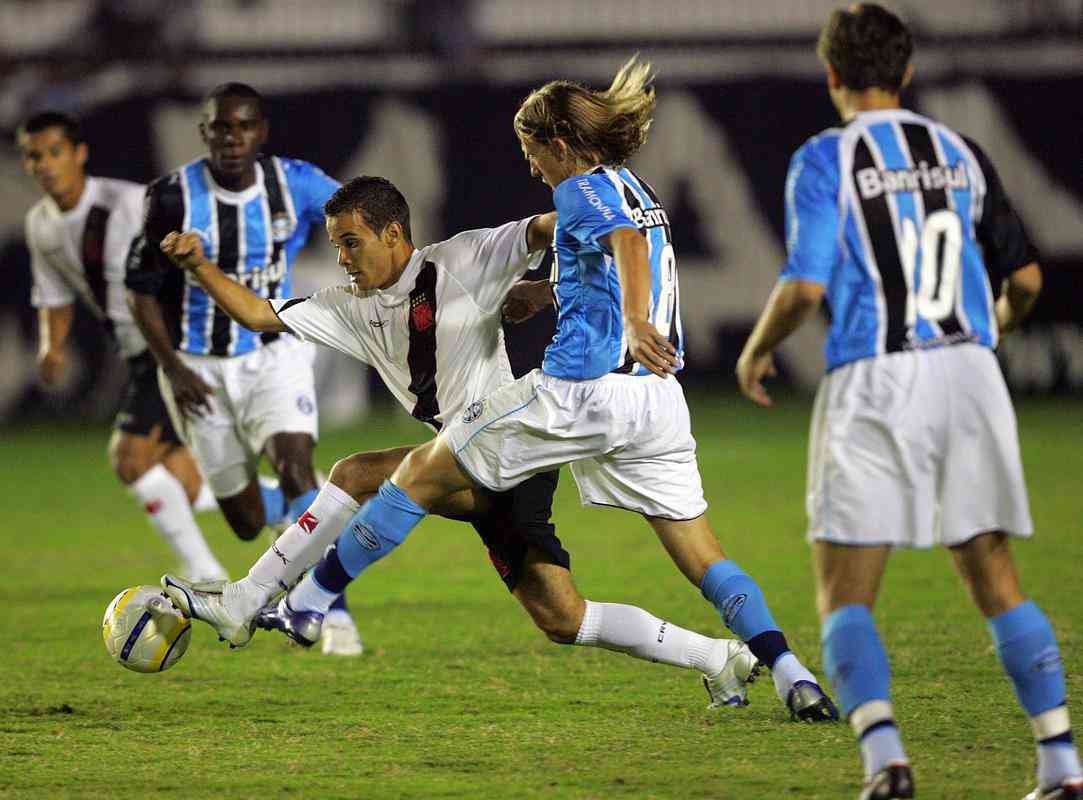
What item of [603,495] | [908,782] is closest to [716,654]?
[603,495]

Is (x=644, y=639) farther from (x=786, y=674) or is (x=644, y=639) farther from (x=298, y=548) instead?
(x=298, y=548)

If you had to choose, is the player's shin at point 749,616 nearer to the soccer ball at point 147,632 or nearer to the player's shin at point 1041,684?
the player's shin at point 1041,684

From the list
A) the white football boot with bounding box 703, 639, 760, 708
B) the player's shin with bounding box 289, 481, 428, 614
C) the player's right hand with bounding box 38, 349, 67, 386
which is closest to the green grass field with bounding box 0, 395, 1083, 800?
the white football boot with bounding box 703, 639, 760, 708

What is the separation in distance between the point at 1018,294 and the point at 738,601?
143cm

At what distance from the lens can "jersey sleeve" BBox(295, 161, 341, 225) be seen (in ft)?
23.9

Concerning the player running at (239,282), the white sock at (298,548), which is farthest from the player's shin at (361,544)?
the player running at (239,282)

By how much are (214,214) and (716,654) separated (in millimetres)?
3169

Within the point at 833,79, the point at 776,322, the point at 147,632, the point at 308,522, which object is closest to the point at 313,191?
the point at 308,522

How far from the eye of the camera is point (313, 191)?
7297 mm

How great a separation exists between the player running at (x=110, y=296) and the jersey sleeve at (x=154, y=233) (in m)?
1.08

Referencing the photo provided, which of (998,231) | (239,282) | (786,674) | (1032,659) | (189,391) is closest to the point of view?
(1032,659)

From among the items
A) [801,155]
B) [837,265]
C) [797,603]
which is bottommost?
[797,603]

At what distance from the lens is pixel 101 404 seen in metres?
18.1

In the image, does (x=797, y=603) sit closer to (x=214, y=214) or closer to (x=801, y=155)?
(x=214, y=214)
